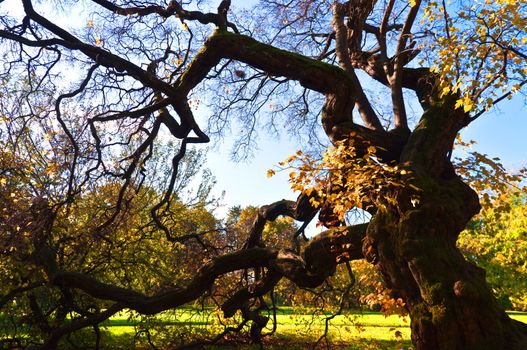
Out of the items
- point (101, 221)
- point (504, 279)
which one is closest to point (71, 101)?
point (101, 221)

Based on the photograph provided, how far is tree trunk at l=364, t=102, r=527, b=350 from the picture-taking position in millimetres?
3588

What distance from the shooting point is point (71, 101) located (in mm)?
7723

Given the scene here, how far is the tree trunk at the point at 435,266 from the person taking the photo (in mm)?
3588

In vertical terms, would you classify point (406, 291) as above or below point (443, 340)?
above

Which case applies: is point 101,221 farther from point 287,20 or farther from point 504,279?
point 504,279

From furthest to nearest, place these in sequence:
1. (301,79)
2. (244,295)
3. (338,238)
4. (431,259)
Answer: (244,295) → (301,79) → (338,238) → (431,259)

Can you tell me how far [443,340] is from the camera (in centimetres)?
362

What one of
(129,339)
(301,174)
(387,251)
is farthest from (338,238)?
(129,339)

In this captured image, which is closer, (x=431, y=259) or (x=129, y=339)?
(x=431, y=259)

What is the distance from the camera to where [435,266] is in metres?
3.87

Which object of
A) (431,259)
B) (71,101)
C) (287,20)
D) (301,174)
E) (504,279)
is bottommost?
(504,279)

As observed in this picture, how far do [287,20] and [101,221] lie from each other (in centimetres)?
597

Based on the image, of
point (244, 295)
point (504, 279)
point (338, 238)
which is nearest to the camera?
point (338, 238)

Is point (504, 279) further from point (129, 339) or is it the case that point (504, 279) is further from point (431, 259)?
point (431, 259)
